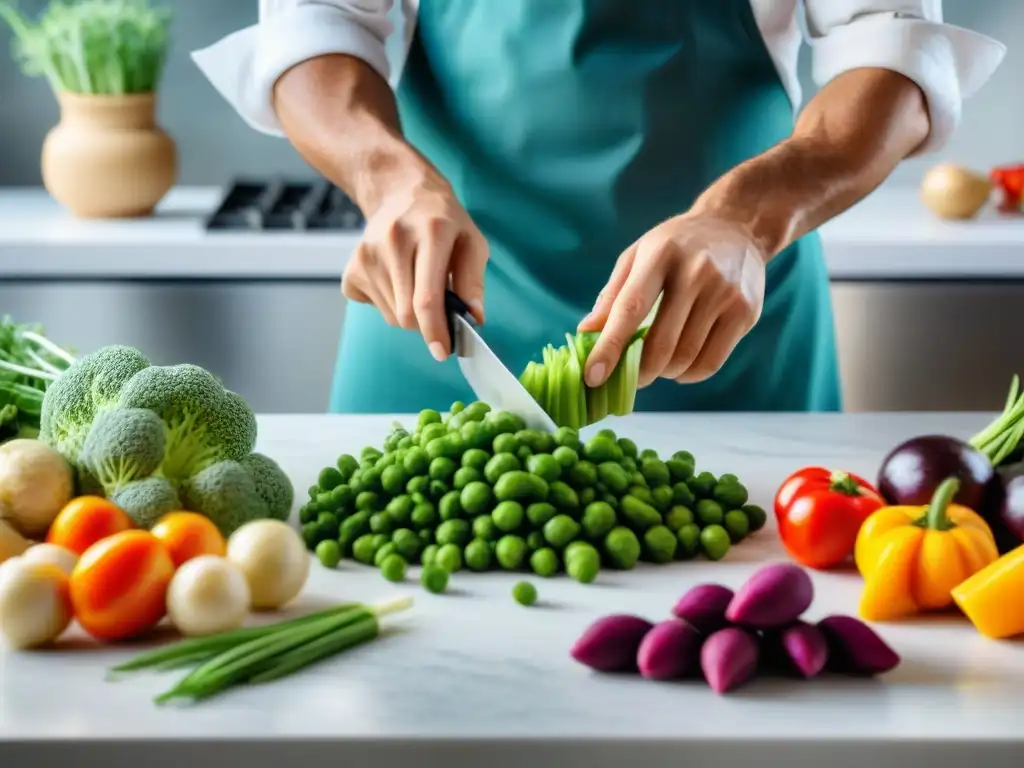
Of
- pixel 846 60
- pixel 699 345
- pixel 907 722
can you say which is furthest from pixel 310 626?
pixel 846 60

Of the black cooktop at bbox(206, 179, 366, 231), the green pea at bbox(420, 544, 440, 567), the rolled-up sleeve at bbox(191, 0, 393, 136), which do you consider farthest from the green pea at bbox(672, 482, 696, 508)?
the black cooktop at bbox(206, 179, 366, 231)

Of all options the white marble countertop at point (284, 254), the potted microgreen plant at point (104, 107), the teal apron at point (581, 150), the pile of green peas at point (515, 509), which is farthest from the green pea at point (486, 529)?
the potted microgreen plant at point (104, 107)

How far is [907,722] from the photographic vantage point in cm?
94

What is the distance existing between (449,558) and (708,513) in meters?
0.24

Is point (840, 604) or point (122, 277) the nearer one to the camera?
point (840, 604)

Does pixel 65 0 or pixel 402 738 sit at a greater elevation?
pixel 65 0

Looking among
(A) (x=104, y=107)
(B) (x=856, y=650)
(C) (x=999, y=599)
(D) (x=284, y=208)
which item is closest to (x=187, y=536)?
(B) (x=856, y=650)

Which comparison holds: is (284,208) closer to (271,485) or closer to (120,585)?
(271,485)

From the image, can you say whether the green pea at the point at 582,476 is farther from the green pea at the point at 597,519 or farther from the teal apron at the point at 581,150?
the teal apron at the point at 581,150

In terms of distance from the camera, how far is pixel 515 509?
1195 millimetres

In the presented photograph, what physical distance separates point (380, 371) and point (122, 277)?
88 centimetres

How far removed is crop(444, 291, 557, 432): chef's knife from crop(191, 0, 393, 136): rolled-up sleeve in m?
0.50

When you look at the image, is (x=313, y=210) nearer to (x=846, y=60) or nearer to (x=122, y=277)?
(x=122, y=277)

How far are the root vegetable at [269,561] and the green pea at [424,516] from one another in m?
0.12
